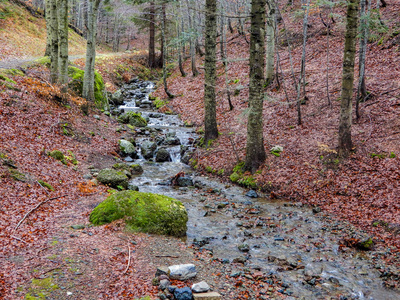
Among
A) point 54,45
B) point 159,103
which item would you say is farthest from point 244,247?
point 159,103

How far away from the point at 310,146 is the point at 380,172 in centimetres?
280

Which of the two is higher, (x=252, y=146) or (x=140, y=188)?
(x=252, y=146)

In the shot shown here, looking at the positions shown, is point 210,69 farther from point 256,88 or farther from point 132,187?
point 132,187

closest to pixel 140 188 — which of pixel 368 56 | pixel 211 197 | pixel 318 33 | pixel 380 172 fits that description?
pixel 211 197

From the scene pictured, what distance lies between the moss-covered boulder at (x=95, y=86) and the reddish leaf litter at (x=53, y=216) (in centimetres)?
351

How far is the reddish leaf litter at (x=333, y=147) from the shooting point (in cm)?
838

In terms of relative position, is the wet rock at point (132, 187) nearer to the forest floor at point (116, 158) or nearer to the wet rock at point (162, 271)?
the forest floor at point (116, 158)

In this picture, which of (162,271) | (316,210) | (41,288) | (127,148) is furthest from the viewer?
(127,148)

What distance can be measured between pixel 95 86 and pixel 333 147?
49.1 feet

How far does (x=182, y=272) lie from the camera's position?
203 inches

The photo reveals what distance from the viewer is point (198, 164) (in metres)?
13.7

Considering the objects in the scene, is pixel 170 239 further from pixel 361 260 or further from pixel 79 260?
pixel 361 260

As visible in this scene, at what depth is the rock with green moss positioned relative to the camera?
10.3m

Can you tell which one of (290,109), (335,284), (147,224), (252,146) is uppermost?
(290,109)
